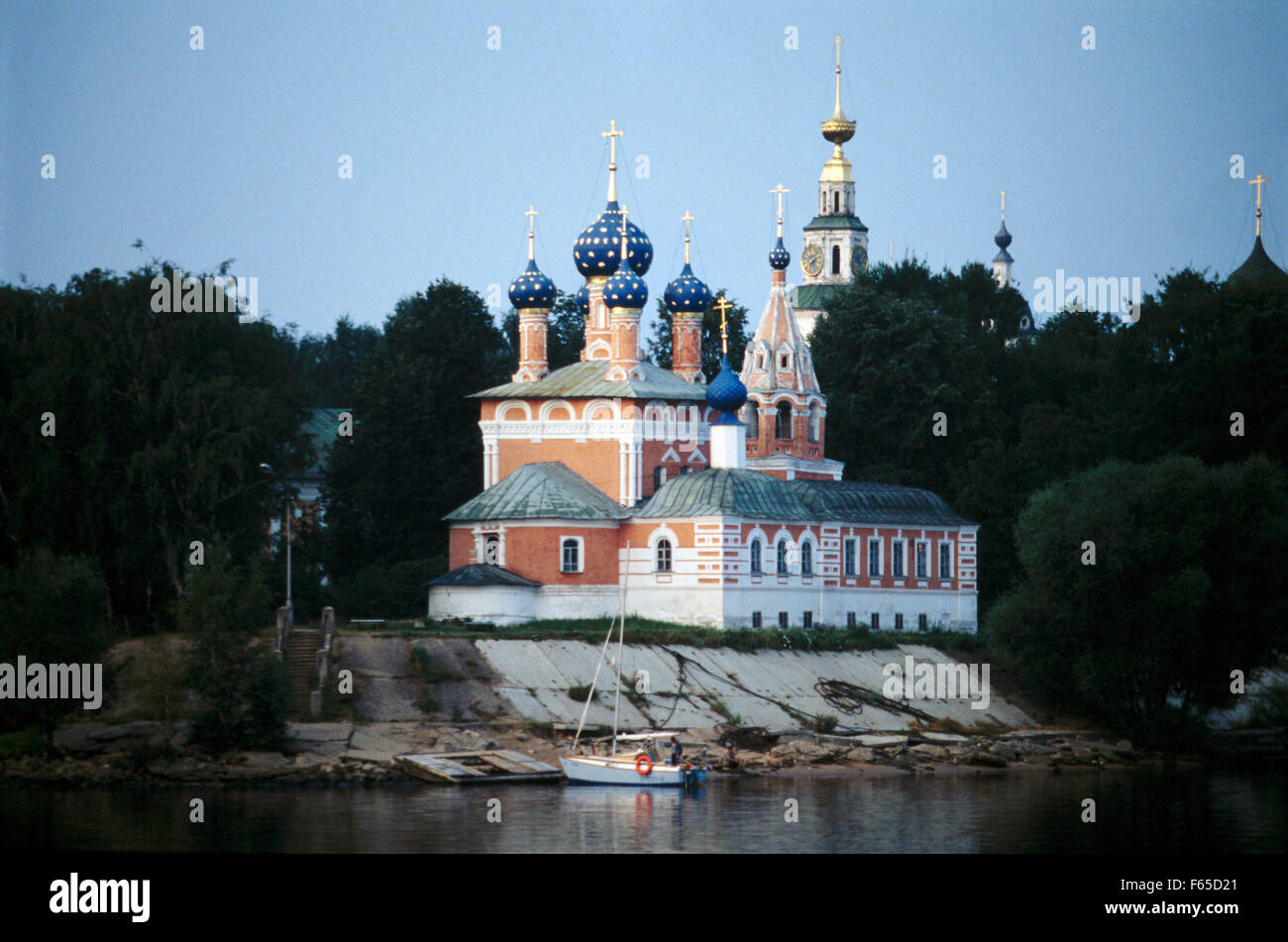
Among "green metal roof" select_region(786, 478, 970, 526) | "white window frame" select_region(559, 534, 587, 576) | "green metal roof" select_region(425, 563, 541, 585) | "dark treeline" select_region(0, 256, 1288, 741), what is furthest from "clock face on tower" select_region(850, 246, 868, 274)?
"green metal roof" select_region(425, 563, 541, 585)

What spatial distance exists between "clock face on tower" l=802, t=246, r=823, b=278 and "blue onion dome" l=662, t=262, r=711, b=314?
131ft

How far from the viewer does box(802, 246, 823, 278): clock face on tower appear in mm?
110938

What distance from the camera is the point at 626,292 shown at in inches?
2630

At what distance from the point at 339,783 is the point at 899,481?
3453 cm

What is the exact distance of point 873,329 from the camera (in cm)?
8231

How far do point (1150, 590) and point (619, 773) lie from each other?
594 inches

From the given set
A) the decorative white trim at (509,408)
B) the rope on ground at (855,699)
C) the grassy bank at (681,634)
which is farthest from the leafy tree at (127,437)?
the rope on ground at (855,699)

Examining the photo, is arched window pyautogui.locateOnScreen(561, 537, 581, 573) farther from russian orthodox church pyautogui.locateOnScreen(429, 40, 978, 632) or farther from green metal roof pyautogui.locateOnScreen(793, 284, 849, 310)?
green metal roof pyautogui.locateOnScreen(793, 284, 849, 310)

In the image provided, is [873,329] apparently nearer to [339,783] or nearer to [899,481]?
[899,481]

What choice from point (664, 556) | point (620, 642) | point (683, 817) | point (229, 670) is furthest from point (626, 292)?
point (683, 817)

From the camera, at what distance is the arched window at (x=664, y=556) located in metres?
62.7

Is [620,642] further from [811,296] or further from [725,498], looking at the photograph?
[811,296]
